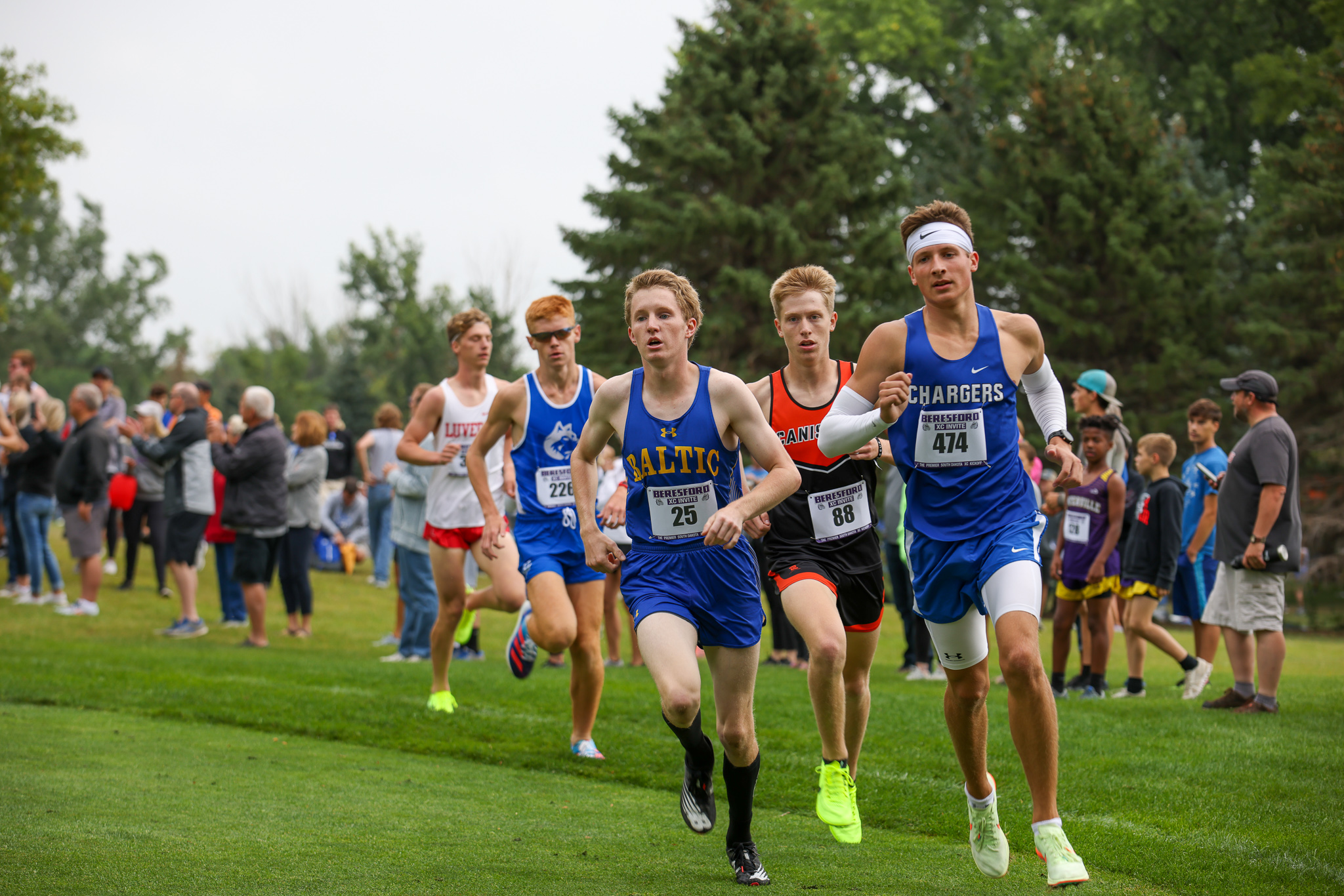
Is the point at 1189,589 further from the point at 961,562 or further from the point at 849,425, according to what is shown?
the point at 849,425

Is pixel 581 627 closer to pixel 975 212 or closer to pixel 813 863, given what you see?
pixel 813 863

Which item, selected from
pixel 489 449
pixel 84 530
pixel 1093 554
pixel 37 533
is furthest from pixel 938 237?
pixel 37 533

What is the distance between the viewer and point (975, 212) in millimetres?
31312

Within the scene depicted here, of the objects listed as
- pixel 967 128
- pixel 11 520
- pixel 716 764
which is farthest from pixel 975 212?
pixel 716 764

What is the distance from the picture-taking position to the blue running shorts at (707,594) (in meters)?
4.76

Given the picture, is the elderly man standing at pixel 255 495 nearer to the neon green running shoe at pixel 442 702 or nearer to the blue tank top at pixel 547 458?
the neon green running shoe at pixel 442 702

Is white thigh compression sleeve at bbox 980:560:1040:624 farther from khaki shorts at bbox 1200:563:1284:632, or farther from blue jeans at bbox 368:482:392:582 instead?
blue jeans at bbox 368:482:392:582

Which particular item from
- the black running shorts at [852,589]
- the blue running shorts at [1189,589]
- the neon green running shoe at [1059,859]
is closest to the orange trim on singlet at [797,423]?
the black running shorts at [852,589]

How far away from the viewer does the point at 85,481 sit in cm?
1312

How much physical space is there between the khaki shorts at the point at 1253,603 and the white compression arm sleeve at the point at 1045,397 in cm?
458

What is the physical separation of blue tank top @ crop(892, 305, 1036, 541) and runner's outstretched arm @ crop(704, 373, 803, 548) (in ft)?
1.62

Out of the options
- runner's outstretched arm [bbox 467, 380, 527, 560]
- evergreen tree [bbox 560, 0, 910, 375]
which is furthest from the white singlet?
evergreen tree [bbox 560, 0, 910, 375]

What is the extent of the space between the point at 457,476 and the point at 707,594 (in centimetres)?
429

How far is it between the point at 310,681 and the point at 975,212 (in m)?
25.8
